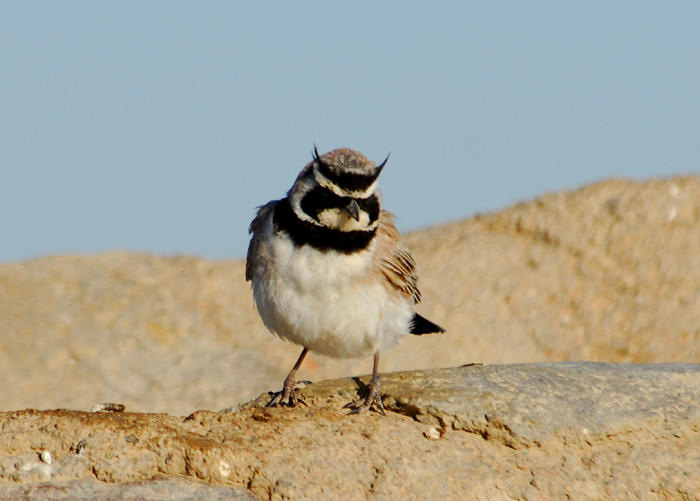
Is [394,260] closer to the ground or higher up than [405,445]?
higher up

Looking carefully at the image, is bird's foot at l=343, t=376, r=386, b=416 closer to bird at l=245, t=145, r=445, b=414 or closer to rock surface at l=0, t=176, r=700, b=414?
bird at l=245, t=145, r=445, b=414

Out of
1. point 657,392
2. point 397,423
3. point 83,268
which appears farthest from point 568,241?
point 397,423

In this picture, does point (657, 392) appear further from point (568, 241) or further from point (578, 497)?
point (568, 241)

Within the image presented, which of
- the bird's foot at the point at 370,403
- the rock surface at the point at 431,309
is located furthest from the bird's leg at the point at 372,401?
the rock surface at the point at 431,309

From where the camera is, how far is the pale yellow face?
692 centimetres

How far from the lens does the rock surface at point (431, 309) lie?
→ 45.4ft

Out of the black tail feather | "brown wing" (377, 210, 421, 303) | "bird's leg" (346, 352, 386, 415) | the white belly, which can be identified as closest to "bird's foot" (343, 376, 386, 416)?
"bird's leg" (346, 352, 386, 415)

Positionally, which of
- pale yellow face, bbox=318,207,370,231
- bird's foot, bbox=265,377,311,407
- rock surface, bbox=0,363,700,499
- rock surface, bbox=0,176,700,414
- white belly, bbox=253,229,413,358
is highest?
pale yellow face, bbox=318,207,370,231

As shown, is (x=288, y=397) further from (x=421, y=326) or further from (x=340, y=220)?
(x=421, y=326)

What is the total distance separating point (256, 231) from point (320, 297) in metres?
0.99

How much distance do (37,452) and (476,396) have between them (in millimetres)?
2611

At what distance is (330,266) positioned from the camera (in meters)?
7.00

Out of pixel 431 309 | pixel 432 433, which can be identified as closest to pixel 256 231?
pixel 432 433

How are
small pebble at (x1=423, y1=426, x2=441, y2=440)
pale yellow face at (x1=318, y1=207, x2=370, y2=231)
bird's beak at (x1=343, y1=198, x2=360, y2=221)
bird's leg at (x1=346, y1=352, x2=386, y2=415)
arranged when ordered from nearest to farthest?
small pebble at (x1=423, y1=426, x2=441, y2=440) → bird's leg at (x1=346, y1=352, x2=386, y2=415) → bird's beak at (x1=343, y1=198, x2=360, y2=221) → pale yellow face at (x1=318, y1=207, x2=370, y2=231)
